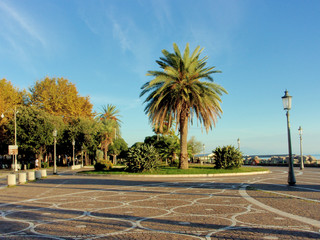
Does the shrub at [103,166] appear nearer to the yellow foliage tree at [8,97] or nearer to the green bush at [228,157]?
the green bush at [228,157]

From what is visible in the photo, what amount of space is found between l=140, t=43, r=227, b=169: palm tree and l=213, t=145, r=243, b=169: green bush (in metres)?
2.53

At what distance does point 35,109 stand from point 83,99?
9465mm

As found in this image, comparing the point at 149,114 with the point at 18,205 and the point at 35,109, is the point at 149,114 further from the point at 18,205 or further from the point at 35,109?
the point at 35,109

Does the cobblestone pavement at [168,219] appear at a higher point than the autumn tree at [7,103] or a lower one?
lower

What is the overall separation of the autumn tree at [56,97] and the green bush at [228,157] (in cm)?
2779

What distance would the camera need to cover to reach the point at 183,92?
24312 millimetres

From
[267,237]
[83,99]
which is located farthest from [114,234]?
[83,99]

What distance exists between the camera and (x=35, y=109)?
41.4m

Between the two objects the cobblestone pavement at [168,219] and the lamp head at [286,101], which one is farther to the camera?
the lamp head at [286,101]

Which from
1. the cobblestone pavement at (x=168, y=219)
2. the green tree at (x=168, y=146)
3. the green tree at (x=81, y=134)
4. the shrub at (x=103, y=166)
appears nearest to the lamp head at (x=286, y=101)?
the cobblestone pavement at (x=168, y=219)

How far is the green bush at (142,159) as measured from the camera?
23673 mm

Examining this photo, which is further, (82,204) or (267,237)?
(82,204)

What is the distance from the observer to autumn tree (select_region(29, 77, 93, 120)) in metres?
44.8

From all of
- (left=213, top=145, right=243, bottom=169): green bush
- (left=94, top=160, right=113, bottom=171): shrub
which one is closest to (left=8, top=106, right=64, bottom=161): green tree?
(left=94, top=160, right=113, bottom=171): shrub
